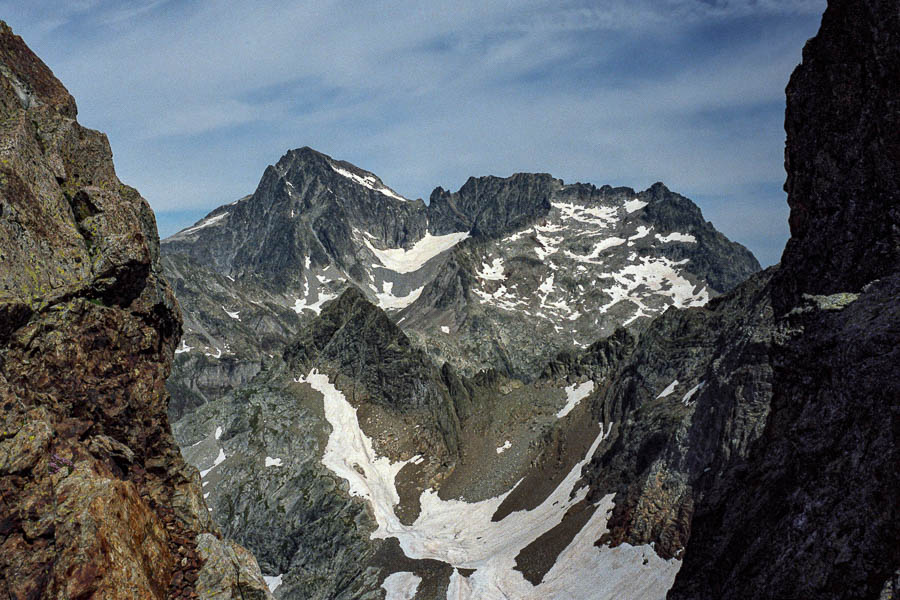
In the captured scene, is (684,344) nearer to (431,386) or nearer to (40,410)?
(431,386)

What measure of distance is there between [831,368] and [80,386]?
69.2 ft

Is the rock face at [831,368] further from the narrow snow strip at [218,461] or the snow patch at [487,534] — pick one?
the narrow snow strip at [218,461]

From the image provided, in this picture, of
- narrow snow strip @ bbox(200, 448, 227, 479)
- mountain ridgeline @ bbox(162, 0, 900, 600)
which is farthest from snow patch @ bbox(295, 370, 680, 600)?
narrow snow strip @ bbox(200, 448, 227, 479)

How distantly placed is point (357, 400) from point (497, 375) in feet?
110

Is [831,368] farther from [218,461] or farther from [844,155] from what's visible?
[218,461]

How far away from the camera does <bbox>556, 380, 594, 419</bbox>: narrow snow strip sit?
324ft

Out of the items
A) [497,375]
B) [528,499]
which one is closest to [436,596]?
[528,499]

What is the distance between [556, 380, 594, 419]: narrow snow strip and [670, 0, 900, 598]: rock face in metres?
73.5

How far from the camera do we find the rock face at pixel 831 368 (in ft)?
43.9

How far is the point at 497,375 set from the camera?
119375 millimetres

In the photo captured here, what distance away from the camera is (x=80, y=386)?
14.2 metres

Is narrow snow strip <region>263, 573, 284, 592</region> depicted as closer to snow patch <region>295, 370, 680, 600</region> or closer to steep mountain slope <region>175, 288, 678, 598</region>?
steep mountain slope <region>175, 288, 678, 598</region>

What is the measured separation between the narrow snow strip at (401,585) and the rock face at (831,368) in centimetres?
4366

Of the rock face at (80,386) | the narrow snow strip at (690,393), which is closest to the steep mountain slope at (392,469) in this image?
the narrow snow strip at (690,393)
